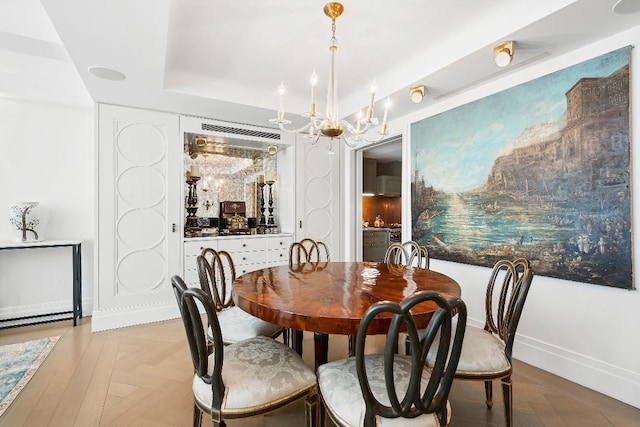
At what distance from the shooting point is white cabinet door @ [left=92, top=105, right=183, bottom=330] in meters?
3.37

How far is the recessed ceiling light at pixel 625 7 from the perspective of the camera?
5.80 feet

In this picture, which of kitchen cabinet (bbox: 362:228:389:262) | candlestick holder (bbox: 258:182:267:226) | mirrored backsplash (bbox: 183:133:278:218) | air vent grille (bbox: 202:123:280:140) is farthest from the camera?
kitchen cabinet (bbox: 362:228:389:262)

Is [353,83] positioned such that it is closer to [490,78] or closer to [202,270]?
[490,78]

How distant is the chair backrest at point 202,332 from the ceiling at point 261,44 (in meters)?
1.67

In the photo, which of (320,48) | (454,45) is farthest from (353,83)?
(454,45)

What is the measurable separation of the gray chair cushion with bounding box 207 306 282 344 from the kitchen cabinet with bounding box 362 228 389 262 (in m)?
4.40

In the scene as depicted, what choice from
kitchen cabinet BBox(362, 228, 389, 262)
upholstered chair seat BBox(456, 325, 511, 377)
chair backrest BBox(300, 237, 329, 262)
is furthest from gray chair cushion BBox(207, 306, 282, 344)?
kitchen cabinet BBox(362, 228, 389, 262)

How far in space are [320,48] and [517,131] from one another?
182 centimetres

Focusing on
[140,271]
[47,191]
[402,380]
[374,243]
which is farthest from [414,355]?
[374,243]

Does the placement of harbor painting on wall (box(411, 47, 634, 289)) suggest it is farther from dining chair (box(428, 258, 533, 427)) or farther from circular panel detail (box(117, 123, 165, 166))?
circular panel detail (box(117, 123, 165, 166))

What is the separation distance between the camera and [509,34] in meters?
2.11

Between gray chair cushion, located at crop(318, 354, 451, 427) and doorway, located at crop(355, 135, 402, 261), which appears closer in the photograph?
gray chair cushion, located at crop(318, 354, 451, 427)

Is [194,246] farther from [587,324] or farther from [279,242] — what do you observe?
[587,324]

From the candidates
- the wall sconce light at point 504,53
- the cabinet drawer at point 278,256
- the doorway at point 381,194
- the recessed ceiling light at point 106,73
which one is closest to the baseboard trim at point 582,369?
the wall sconce light at point 504,53
